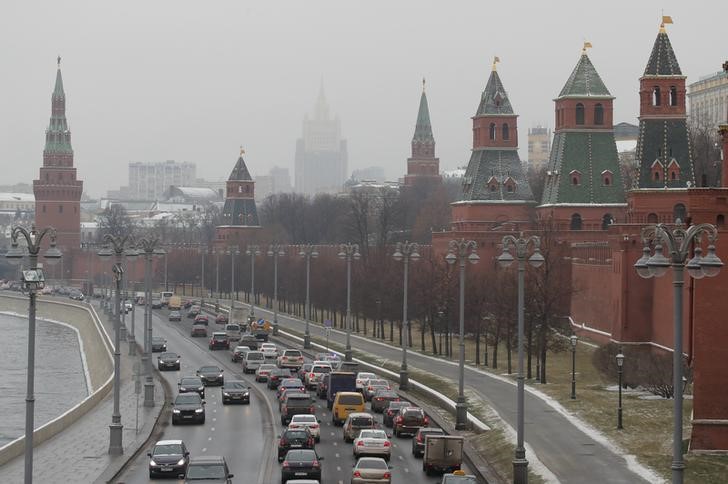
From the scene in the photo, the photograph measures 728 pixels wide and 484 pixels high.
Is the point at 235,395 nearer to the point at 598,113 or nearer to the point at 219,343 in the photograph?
the point at 219,343

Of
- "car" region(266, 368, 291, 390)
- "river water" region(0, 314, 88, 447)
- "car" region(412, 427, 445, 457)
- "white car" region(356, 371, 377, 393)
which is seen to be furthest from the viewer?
"river water" region(0, 314, 88, 447)

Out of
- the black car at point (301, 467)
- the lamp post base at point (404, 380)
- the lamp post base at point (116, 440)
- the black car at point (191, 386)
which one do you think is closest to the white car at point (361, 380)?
the lamp post base at point (404, 380)

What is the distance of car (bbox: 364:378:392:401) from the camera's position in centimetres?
5654

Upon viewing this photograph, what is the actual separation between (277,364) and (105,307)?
63603 mm

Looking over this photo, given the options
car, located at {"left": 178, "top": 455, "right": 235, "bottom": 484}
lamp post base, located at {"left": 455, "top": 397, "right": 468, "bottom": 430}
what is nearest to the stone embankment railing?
Result: car, located at {"left": 178, "top": 455, "right": 235, "bottom": 484}

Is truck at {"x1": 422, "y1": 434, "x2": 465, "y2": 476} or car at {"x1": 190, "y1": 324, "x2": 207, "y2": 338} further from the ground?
truck at {"x1": 422, "y1": 434, "x2": 465, "y2": 476}

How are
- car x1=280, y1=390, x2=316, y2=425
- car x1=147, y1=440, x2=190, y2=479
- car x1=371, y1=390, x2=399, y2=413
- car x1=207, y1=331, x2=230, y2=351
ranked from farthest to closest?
car x1=207, y1=331, x2=230, y2=351 → car x1=371, y1=390, x2=399, y2=413 → car x1=280, y1=390, x2=316, y2=425 → car x1=147, y1=440, x2=190, y2=479

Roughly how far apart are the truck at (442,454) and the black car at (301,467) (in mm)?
3370

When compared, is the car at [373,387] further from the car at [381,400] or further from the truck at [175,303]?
the truck at [175,303]

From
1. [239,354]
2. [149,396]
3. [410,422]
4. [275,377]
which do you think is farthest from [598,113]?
[410,422]

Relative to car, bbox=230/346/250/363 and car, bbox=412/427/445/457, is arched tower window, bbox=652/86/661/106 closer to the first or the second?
car, bbox=230/346/250/363

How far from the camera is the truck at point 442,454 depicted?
37.6 m

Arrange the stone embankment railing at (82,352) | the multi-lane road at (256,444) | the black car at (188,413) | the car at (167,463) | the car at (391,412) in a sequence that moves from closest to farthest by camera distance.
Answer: the car at (167,463), the multi-lane road at (256,444), the stone embankment railing at (82,352), the car at (391,412), the black car at (188,413)

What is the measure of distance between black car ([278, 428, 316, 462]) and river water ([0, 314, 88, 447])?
2851 cm
